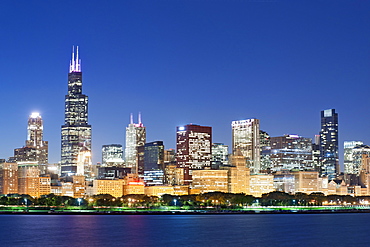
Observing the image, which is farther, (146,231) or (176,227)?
(176,227)

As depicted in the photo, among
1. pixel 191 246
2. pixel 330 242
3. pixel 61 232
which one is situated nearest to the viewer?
pixel 191 246

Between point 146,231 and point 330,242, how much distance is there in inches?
1392

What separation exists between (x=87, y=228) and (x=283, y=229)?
121 feet

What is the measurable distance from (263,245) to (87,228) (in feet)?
141

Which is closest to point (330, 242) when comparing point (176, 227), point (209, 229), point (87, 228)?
point (209, 229)

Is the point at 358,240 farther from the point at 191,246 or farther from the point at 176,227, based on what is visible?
the point at 176,227

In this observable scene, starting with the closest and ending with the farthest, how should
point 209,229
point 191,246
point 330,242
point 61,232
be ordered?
point 191,246
point 330,242
point 61,232
point 209,229

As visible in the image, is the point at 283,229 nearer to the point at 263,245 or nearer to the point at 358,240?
the point at 358,240

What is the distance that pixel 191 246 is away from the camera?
9894cm

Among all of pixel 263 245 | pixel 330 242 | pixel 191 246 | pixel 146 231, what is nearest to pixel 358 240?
pixel 330 242

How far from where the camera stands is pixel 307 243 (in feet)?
337

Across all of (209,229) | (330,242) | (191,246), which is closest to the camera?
(191,246)

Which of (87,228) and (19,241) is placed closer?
(19,241)

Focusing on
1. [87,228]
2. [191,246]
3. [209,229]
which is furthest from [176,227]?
[191,246]
